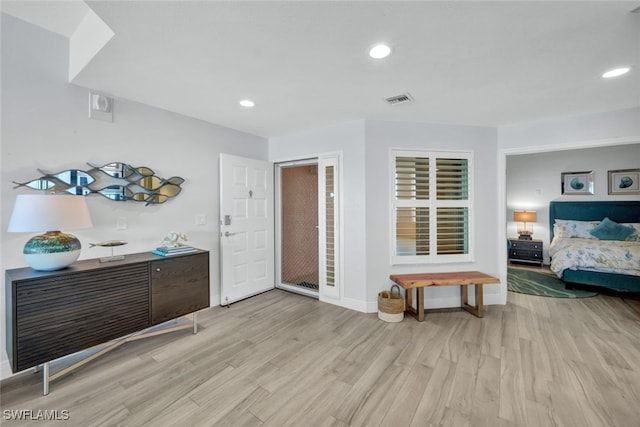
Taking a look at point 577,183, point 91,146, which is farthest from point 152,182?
point 577,183

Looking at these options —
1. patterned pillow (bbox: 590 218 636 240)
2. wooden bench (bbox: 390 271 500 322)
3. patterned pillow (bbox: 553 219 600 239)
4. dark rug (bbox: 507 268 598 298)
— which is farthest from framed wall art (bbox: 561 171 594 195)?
wooden bench (bbox: 390 271 500 322)

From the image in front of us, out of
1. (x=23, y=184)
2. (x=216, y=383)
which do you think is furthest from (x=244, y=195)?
(x=216, y=383)

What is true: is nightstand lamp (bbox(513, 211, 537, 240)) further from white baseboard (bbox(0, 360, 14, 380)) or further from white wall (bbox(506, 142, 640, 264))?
white baseboard (bbox(0, 360, 14, 380))

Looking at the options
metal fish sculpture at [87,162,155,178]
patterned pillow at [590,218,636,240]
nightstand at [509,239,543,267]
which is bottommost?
nightstand at [509,239,543,267]

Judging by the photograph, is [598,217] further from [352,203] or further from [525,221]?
[352,203]

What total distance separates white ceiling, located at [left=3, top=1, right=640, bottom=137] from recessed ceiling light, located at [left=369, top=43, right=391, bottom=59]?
4 cm

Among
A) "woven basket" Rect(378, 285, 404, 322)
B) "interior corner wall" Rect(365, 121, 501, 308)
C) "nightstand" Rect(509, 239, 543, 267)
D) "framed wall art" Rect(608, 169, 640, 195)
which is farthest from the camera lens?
"nightstand" Rect(509, 239, 543, 267)

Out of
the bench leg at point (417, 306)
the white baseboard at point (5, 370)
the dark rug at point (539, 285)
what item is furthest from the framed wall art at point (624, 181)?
the white baseboard at point (5, 370)

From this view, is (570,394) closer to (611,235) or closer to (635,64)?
(635,64)

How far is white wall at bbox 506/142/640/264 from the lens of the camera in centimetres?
482

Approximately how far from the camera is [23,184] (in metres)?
1.99

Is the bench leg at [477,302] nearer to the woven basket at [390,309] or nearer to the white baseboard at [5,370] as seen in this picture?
the woven basket at [390,309]

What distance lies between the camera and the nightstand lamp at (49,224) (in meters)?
1.72

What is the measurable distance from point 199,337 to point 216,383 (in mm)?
786
